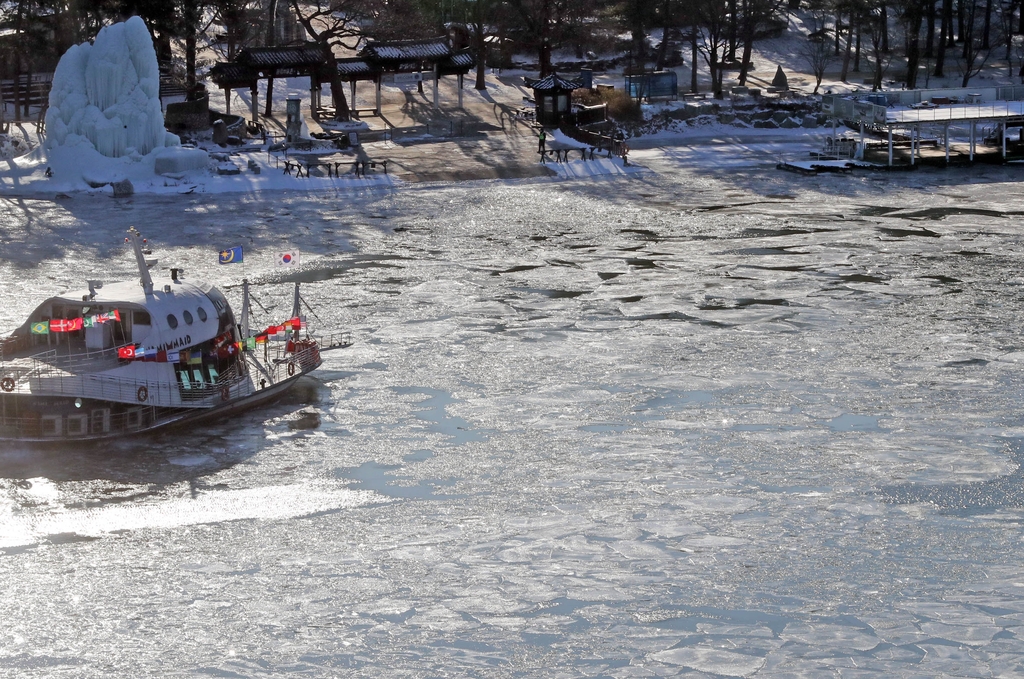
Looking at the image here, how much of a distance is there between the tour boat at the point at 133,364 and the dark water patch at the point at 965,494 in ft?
40.9

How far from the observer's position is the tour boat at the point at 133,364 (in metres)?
23.2

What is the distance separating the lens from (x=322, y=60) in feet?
201

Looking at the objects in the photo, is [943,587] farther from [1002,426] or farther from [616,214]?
[616,214]

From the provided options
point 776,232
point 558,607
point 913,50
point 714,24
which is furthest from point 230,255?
point 913,50

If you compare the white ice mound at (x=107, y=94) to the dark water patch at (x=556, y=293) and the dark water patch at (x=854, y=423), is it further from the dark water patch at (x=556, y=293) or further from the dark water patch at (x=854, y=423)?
the dark water patch at (x=854, y=423)

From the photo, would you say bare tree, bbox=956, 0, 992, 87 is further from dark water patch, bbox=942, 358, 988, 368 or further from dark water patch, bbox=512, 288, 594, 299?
dark water patch, bbox=942, 358, 988, 368

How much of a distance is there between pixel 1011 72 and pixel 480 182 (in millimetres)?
41158

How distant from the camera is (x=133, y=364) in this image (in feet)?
80.0

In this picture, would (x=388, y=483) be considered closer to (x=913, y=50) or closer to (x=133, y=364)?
(x=133, y=364)

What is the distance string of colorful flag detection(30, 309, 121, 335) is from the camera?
24.1 metres

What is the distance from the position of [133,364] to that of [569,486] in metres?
9.04

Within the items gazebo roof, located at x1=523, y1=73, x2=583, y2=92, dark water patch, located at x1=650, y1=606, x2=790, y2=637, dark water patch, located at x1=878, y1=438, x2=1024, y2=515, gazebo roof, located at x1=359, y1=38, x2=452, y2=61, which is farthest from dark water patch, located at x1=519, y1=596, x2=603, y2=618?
gazebo roof, located at x1=359, y1=38, x2=452, y2=61

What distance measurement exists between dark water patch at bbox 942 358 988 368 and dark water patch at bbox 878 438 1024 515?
5.78 metres

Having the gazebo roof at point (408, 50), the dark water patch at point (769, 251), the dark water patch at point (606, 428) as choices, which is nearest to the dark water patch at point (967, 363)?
the dark water patch at point (606, 428)
